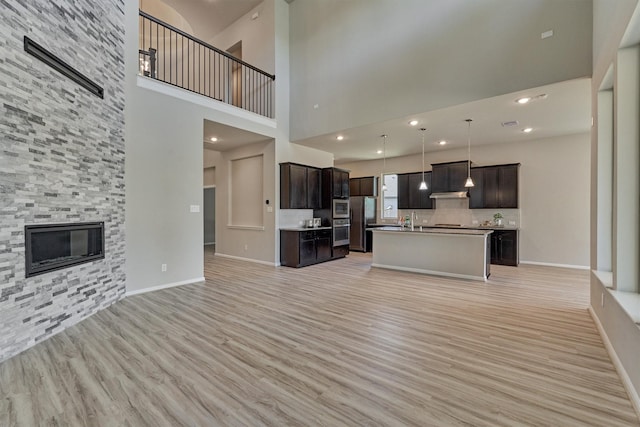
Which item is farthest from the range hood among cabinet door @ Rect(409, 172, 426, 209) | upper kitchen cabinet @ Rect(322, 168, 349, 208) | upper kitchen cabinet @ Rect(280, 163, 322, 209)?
upper kitchen cabinet @ Rect(280, 163, 322, 209)

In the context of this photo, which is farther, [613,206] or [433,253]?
[433,253]

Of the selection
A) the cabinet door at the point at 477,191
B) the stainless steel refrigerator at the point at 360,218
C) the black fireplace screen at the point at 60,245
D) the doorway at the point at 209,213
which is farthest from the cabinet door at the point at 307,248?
the doorway at the point at 209,213

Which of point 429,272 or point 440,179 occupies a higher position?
point 440,179

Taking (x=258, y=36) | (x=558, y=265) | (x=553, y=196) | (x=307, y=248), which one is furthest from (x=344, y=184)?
(x=558, y=265)

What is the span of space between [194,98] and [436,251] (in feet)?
17.4

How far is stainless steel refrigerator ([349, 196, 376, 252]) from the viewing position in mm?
8945

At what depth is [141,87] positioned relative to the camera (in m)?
4.45

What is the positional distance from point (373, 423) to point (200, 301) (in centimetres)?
305

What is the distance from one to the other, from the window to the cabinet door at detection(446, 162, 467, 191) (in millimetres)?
2022

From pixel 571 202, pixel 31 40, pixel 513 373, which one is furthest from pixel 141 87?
pixel 571 202

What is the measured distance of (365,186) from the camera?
361 inches

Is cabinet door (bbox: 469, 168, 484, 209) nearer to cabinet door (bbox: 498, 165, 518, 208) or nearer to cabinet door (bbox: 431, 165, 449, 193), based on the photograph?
cabinet door (bbox: 498, 165, 518, 208)

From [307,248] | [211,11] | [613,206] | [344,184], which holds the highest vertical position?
[211,11]

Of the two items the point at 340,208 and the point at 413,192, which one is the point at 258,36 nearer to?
the point at 340,208
